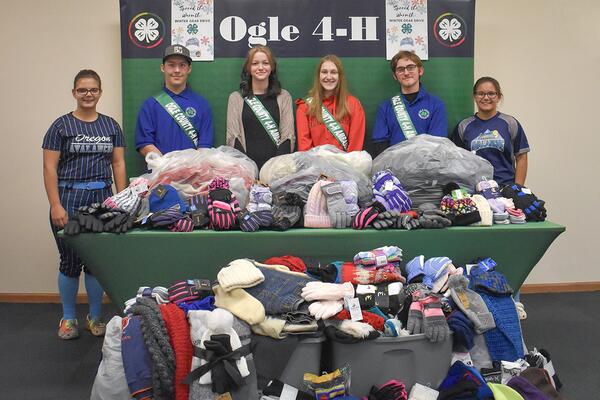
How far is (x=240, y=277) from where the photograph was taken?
2.35 meters

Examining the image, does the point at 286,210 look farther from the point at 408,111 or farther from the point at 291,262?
the point at 408,111

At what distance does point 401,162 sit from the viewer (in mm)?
3203

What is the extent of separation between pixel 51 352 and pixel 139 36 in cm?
218

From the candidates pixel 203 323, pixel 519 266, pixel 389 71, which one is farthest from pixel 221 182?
pixel 389 71

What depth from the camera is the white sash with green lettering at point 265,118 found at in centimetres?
393

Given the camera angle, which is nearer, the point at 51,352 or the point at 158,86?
the point at 51,352

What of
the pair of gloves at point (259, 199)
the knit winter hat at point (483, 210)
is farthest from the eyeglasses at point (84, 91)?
the knit winter hat at point (483, 210)

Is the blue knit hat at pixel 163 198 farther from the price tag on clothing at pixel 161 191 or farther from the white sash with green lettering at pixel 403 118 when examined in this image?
the white sash with green lettering at pixel 403 118

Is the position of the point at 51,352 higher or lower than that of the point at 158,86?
lower

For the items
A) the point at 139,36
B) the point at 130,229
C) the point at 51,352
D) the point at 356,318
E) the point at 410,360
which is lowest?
the point at 51,352

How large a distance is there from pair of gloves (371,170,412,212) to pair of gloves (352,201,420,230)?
87 millimetres

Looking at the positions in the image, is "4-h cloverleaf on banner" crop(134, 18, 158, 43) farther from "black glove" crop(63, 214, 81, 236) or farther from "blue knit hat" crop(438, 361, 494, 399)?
"blue knit hat" crop(438, 361, 494, 399)

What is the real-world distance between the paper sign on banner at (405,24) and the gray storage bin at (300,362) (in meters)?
2.61

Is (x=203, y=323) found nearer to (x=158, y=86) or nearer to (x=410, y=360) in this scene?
(x=410, y=360)
